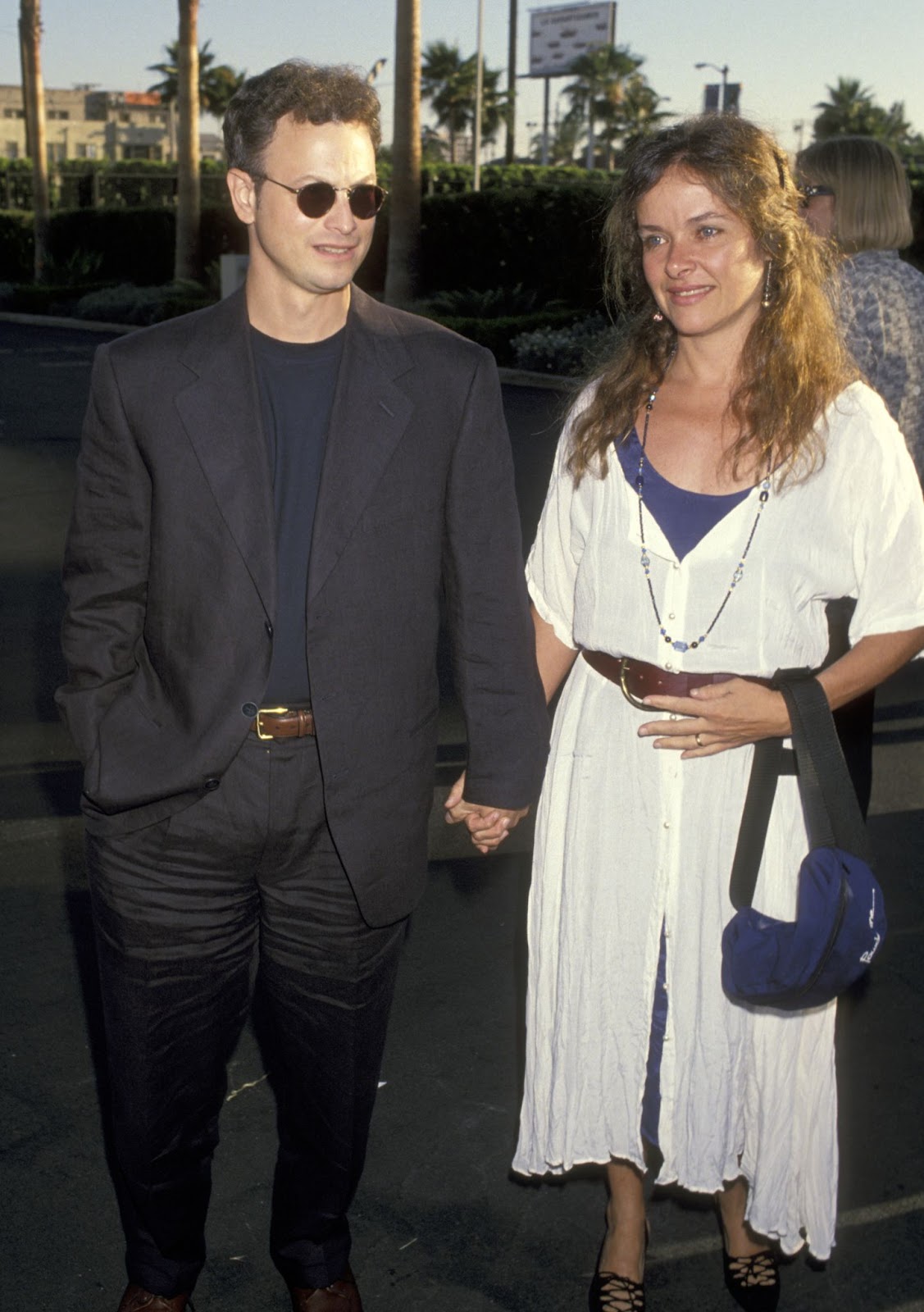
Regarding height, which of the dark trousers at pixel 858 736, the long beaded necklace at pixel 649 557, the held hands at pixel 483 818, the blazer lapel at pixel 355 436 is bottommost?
the dark trousers at pixel 858 736

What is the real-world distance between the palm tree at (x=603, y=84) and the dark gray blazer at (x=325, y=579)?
95616mm

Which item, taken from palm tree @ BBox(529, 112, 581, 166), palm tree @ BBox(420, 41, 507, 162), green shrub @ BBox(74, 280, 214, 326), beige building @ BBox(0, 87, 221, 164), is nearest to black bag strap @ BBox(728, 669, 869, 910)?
green shrub @ BBox(74, 280, 214, 326)

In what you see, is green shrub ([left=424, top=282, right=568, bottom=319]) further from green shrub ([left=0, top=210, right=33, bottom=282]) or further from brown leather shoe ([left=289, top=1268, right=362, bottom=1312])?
brown leather shoe ([left=289, top=1268, right=362, bottom=1312])

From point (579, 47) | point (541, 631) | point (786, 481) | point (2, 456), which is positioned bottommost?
point (2, 456)

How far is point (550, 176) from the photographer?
4000 centimetres

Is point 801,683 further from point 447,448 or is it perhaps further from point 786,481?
point 447,448

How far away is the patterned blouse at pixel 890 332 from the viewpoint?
4.12m

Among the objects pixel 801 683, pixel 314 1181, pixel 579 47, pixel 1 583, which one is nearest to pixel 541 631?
pixel 801 683

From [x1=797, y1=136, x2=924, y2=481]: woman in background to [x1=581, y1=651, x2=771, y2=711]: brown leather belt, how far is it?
162 centimetres

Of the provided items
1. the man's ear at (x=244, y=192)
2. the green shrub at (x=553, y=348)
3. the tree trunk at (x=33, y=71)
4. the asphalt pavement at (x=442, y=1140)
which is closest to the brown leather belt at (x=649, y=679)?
the asphalt pavement at (x=442, y=1140)

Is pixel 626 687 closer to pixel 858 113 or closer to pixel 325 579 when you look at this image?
pixel 325 579

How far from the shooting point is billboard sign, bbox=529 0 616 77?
93.9m

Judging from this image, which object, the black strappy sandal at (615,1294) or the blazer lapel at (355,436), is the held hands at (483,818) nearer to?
the blazer lapel at (355,436)

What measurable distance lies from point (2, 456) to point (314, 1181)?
12023mm
